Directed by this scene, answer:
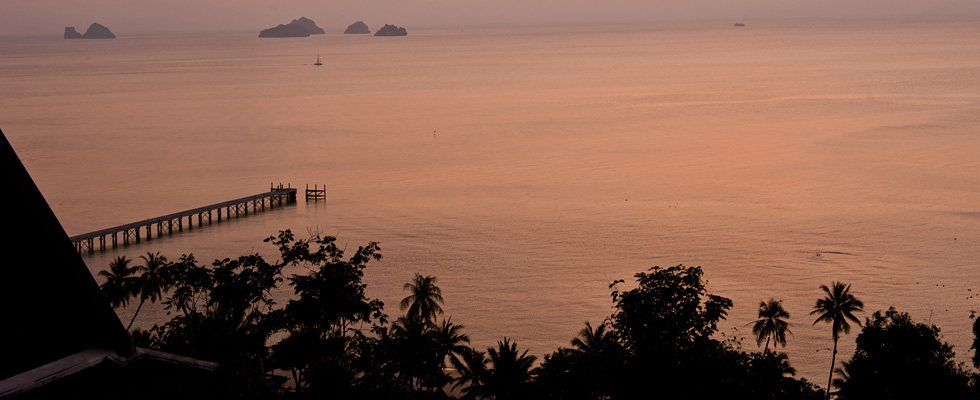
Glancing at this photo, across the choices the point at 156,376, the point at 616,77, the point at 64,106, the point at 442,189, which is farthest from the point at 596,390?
the point at 616,77

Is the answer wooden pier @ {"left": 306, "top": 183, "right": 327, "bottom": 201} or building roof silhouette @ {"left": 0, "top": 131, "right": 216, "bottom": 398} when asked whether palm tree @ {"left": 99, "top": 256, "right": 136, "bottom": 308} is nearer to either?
building roof silhouette @ {"left": 0, "top": 131, "right": 216, "bottom": 398}

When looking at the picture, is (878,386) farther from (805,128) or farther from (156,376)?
(805,128)

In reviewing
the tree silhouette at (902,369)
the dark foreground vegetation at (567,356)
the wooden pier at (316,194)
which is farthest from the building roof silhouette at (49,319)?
the wooden pier at (316,194)

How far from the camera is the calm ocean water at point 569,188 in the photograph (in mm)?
47188

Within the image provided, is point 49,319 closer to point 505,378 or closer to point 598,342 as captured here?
point 505,378

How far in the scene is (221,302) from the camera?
30.3 meters

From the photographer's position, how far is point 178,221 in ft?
206

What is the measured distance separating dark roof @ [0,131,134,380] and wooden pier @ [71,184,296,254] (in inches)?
1755

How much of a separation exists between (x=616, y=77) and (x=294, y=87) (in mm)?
67110

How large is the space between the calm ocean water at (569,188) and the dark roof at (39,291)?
88.9 feet

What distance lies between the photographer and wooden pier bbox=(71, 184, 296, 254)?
186 ft

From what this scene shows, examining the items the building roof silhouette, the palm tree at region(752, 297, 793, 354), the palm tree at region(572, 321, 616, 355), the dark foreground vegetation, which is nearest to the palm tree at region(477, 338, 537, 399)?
the dark foreground vegetation

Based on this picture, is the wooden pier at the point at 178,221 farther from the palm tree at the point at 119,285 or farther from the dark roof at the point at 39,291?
the dark roof at the point at 39,291

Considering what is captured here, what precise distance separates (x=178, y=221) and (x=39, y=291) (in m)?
52.6
